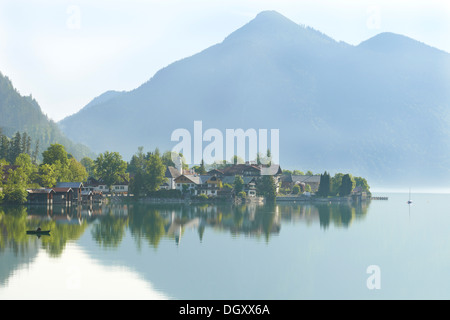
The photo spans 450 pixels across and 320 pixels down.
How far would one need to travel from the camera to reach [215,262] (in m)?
42.6

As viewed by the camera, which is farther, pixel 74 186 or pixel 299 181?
pixel 299 181

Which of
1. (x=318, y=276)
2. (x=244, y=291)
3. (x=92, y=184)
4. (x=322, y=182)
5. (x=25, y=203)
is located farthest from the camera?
(x=322, y=182)

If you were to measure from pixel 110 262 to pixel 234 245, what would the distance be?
13.6m

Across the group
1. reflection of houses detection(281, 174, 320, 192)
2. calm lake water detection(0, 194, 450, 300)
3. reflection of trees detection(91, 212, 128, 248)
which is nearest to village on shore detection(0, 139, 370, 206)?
reflection of houses detection(281, 174, 320, 192)

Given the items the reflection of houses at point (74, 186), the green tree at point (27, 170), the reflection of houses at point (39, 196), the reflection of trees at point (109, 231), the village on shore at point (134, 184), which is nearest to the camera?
the reflection of trees at point (109, 231)

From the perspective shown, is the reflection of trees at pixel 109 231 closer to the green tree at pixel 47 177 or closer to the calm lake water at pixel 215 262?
the calm lake water at pixel 215 262

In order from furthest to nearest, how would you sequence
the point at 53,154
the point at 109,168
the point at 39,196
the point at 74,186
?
the point at 109,168 < the point at 53,154 < the point at 74,186 < the point at 39,196

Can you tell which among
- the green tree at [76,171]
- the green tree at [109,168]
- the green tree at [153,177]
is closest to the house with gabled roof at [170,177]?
the green tree at [109,168]

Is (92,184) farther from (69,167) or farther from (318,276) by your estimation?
(318,276)

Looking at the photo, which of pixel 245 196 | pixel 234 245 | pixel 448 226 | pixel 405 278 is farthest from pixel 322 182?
pixel 405 278

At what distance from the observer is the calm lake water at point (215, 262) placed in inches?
1345

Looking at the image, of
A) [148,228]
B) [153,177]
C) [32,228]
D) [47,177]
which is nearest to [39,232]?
[32,228]

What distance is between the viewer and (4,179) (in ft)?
336

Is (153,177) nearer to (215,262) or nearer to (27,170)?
(27,170)
